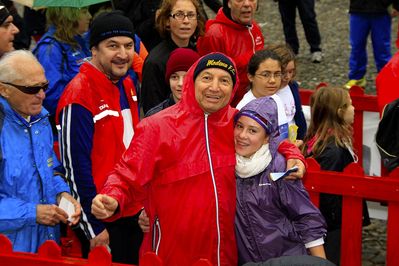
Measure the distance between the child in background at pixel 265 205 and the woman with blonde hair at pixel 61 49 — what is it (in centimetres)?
225

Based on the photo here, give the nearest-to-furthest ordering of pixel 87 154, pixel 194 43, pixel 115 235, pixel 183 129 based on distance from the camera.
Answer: pixel 183 129
pixel 87 154
pixel 115 235
pixel 194 43

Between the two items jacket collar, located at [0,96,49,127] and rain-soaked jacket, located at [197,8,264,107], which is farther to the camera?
rain-soaked jacket, located at [197,8,264,107]

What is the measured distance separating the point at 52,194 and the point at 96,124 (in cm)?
54

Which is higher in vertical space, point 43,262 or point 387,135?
point 387,135

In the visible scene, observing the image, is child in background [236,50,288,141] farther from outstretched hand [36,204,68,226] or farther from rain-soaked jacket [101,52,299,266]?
outstretched hand [36,204,68,226]

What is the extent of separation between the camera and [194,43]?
16.4 ft

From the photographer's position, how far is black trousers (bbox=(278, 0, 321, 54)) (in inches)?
358

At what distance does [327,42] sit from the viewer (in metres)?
10.7

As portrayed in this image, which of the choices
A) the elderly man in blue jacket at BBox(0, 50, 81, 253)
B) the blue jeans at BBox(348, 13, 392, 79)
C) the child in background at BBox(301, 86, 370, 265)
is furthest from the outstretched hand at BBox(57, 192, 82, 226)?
the blue jeans at BBox(348, 13, 392, 79)

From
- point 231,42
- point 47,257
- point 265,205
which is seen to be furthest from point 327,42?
point 47,257

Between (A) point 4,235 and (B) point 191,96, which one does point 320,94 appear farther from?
(A) point 4,235

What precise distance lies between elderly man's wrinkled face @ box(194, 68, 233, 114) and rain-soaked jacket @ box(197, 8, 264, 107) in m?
2.00

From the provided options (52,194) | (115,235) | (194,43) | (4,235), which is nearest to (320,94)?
(194,43)

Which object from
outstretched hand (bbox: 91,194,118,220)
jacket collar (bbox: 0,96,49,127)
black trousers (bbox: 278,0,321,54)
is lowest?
outstretched hand (bbox: 91,194,118,220)
